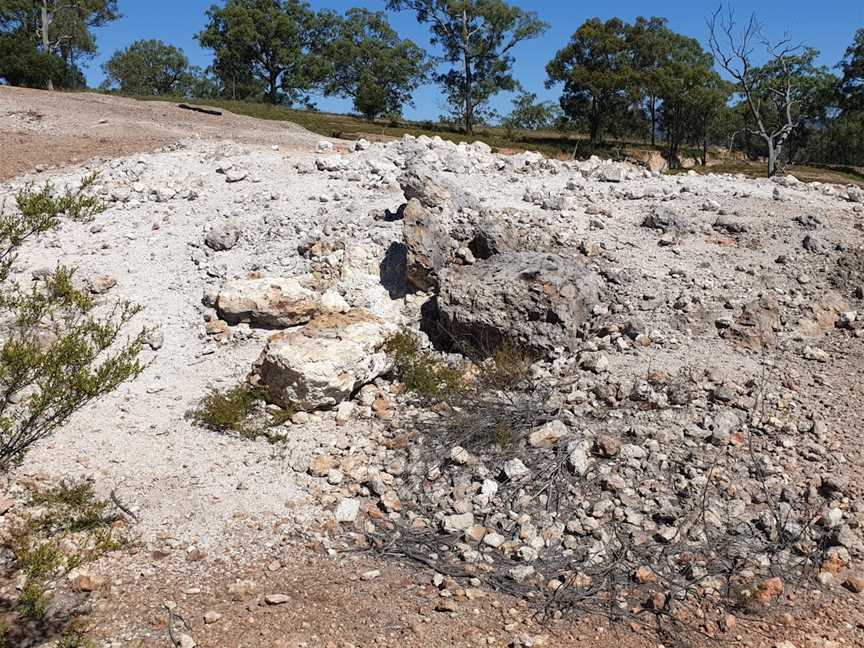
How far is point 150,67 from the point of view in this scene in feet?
176

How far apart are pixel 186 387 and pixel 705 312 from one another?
5677 millimetres

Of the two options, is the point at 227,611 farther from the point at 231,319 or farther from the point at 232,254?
the point at 232,254

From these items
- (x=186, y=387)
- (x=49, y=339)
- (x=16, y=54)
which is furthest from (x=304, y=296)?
(x=16, y=54)

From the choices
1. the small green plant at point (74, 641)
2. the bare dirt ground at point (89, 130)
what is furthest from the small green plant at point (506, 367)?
the bare dirt ground at point (89, 130)

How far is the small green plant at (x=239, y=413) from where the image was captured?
612cm

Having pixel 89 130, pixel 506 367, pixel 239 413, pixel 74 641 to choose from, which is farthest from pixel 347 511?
pixel 89 130

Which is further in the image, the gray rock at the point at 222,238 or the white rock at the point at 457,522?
the gray rock at the point at 222,238

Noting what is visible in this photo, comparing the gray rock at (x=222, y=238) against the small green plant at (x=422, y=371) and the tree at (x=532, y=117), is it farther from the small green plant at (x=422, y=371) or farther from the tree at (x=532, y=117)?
the tree at (x=532, y=117)

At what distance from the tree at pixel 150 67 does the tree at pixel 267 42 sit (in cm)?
1523

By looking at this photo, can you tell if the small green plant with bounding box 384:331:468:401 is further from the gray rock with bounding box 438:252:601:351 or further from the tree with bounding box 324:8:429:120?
the tree with bounding box 324:8:429:120

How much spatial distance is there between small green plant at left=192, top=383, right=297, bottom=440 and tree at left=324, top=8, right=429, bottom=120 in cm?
3351

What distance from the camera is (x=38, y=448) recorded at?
19.0 ft

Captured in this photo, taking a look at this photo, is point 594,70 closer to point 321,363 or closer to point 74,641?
point 321,363

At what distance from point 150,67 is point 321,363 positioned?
56.4 meters
